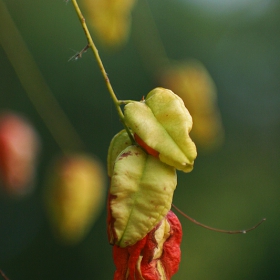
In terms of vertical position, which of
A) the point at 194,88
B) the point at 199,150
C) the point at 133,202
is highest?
the point at 133,202

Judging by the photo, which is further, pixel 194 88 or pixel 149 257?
pixel 194 88

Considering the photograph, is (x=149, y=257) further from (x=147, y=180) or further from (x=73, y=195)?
(x=73, y=195)

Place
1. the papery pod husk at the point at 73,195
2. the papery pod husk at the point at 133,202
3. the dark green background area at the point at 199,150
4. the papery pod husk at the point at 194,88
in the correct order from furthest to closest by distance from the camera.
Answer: the dark green background area at the point at 199,150 → the papery pod husk at the point at 194,88 → the papery pod husk at the point at 73,195 → the papery pod husk at the point at 133,202

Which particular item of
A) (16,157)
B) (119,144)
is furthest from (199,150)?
(119,144)

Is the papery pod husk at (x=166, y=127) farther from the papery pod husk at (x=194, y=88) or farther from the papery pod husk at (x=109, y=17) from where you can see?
the papery pod husk at (x=194, y=88)

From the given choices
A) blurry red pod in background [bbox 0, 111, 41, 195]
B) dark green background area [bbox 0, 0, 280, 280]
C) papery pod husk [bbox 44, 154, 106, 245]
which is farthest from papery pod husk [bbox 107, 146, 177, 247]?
dark green background area [bbox 0, 0, 280, 280]

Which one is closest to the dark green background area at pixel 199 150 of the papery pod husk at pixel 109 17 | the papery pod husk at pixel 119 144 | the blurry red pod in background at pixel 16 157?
the blurry red pod in background at pixel 16 157
